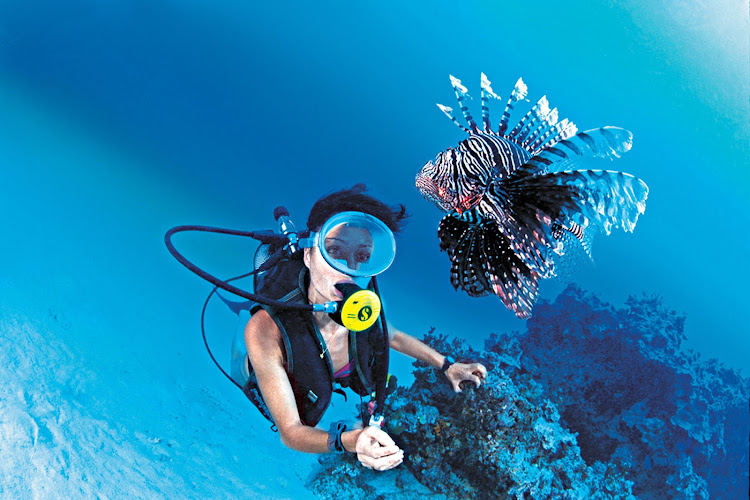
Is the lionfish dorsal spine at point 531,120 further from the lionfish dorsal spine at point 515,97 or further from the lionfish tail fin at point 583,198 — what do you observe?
the lionfish tail fin at point 583,198

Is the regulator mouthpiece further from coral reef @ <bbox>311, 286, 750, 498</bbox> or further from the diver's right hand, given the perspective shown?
coral reef @ <bbox>311, 286, 750, 498</bbox>

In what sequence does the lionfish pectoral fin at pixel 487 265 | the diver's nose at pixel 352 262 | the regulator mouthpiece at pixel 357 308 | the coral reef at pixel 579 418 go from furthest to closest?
the coral reef at pixel 579 418 → the lionfish pectoral fin at pixel 487 265 → the diver's nose at pixel 352 262 → the regulator mouthpiece at pixel 357 308

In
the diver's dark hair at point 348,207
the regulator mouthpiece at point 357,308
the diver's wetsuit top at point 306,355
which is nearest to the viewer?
the regulator mouthpiece at point 357,308

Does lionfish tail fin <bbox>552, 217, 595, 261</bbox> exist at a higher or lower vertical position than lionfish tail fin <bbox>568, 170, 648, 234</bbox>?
higher

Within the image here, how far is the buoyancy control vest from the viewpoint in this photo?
2.26 metres

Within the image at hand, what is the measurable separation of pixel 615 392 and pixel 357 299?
511cm

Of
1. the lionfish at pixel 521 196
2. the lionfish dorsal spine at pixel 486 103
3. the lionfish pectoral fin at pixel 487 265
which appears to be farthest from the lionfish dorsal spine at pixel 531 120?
the lionfish pectoral fin at pixel 487 265

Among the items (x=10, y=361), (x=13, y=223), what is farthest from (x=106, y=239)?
(x=10, y=361)

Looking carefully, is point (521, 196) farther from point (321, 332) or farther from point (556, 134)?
point (321, 332)

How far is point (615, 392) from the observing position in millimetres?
5316

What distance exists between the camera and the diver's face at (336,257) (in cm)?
228

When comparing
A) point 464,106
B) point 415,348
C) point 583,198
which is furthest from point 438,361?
point 464,106

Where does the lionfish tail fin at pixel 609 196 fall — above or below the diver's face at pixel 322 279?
above

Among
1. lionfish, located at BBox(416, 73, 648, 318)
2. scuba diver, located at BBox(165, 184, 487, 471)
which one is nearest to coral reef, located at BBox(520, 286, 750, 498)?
lionfish, located at BBox(416, 73, 648, 318)
